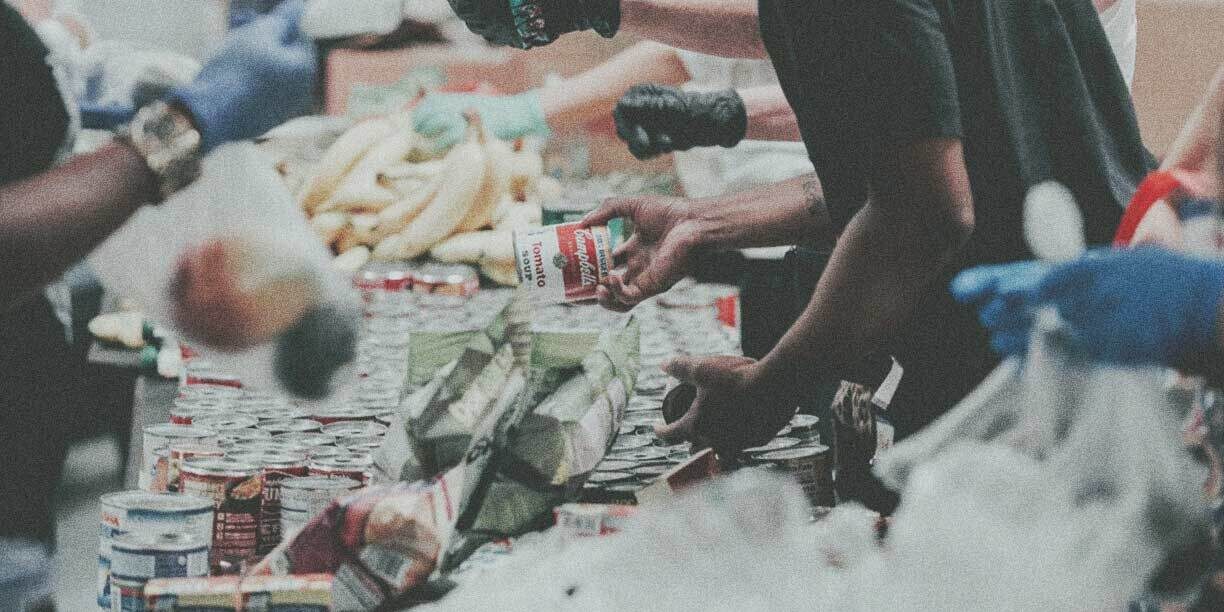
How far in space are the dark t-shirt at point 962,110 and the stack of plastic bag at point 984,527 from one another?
0.52 meters

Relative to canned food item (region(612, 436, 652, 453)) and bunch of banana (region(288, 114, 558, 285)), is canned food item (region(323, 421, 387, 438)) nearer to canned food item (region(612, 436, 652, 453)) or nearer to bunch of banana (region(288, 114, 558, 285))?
canned food item (region(612, 436, 652, 453))

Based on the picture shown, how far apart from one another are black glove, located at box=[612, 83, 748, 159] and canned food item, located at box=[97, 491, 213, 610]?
1.84 m

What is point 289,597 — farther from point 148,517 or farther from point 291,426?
point 291,426

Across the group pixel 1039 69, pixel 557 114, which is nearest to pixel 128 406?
pixel 557 114

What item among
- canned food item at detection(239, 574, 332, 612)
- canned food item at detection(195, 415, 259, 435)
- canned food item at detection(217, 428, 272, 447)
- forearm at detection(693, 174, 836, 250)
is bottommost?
canned food item at detection(195, 415, 259, 435)

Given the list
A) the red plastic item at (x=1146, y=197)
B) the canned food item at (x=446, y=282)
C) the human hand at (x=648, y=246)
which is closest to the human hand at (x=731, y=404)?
the human hand at (x=648, y=246)

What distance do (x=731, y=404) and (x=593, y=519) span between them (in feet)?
1.34

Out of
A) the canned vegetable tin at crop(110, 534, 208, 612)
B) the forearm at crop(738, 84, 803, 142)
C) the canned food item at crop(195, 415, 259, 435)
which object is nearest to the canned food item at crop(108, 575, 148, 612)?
the canned vegetable tin at crop(110, 534, 208, 612)

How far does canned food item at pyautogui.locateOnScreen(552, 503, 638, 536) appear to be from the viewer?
1510 mm

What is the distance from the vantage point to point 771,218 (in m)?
2.32

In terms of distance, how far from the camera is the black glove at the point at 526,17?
2.12 metres

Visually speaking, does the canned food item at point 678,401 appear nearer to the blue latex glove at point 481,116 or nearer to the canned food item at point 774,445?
the canned food item at point 774,445

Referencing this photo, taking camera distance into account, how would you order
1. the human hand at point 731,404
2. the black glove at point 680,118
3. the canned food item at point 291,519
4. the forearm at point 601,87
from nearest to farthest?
1. the canned food item at point 291,519
2. the human hand at point 731,404
3. the black glove at point 680,118
4. the forearm at point 601,87

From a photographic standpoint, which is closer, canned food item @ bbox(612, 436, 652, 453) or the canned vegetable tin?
the canned vegetable tin
